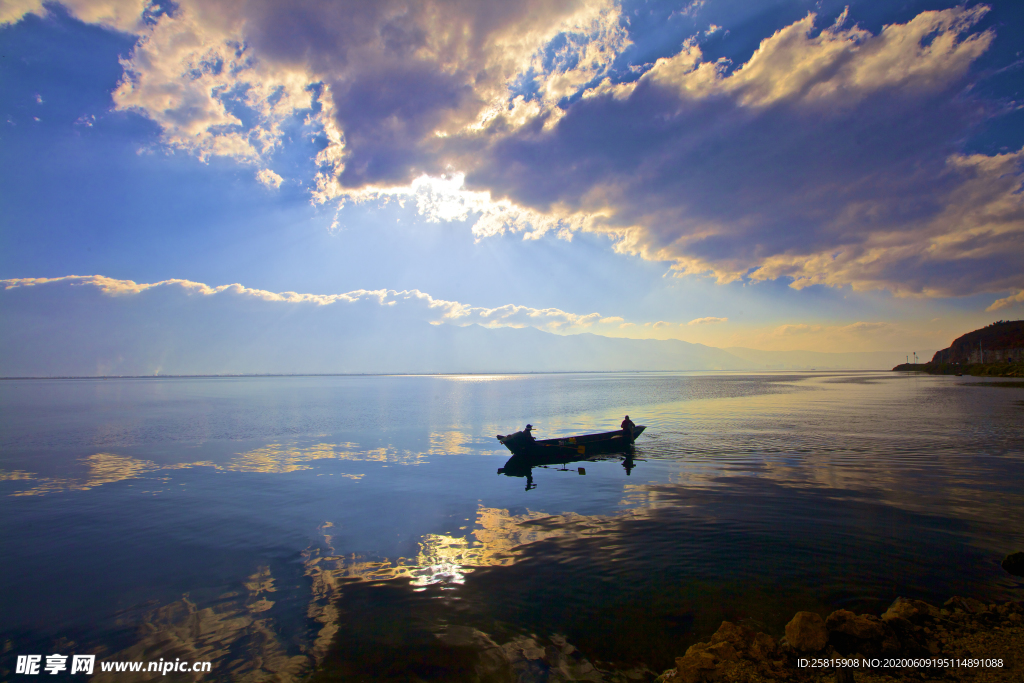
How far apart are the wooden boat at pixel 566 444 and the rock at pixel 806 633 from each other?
22469 millimetres

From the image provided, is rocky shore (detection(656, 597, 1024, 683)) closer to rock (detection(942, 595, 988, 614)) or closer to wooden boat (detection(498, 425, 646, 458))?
rock (detection(942, 595, 988, 614))

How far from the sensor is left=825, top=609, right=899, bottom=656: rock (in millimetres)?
8227

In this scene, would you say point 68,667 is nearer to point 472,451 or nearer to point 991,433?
point 472,451

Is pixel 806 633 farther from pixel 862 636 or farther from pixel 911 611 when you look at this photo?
pixel 911 611

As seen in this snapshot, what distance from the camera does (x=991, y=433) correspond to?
1448 inches

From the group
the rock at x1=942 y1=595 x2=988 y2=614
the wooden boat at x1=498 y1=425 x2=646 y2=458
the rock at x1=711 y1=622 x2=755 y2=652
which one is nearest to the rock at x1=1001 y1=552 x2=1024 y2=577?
the rock at x1=942 y1=595 x2=988 y2=614

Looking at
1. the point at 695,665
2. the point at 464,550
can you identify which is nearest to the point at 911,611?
the point at 695,665

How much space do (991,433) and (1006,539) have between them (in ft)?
107

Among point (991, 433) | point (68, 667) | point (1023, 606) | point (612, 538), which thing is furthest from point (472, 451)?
point (991, 433)

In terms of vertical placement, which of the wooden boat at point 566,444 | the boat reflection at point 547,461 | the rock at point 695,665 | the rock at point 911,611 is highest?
the wooden boat at point 566,444

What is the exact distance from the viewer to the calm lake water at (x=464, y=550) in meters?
10.2

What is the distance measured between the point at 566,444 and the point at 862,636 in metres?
24.1

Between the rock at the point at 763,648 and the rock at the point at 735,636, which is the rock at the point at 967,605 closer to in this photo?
the rock at the point at 763,648

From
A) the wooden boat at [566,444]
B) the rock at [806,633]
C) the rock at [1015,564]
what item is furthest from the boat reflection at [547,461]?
the rock at [806,633]
